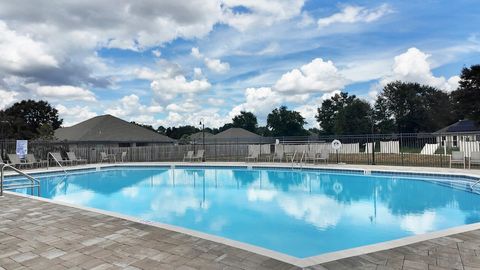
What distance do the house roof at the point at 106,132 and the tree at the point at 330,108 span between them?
86.0 ft

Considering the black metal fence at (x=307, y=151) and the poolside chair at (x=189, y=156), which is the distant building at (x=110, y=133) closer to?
the black metal fence at (x=307, y=151)

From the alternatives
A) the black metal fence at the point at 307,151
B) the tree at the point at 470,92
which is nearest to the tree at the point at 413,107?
the tree at the point at 470,92

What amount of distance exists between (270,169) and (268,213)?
909 cm

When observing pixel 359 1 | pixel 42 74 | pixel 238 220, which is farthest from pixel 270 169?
pixel 42 74

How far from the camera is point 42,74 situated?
723 inches

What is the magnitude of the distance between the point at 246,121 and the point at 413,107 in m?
27.2

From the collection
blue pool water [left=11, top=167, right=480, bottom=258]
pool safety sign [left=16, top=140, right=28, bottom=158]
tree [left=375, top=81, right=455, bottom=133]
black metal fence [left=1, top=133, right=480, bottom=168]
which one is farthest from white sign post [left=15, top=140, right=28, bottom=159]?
tree [left=375, top=81, right=455, bottom=133]

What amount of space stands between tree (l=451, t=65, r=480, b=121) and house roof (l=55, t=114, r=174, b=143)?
24.1 m

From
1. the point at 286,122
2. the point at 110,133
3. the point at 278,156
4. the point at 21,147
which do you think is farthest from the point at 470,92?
the point at 21,147

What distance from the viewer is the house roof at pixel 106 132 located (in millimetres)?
26609

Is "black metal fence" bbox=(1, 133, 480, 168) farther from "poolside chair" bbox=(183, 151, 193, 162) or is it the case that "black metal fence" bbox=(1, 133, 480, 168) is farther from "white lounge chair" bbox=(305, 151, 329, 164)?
"poolside chair" bbox=(183, 151, 193, 162)

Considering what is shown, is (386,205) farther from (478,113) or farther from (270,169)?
(478,113)

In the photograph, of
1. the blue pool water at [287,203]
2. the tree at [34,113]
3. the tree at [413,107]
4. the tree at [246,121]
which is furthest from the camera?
the tree at [246,121]

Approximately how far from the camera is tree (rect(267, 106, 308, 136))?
47469mm
